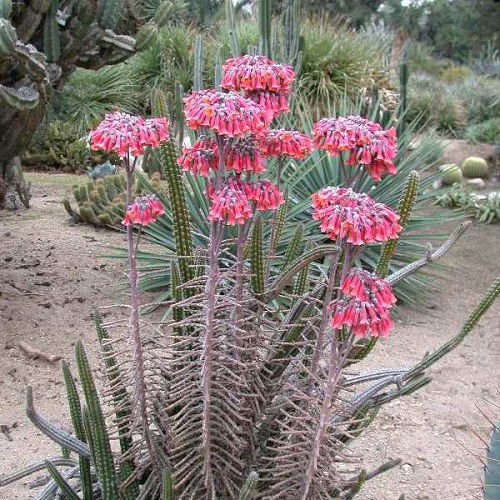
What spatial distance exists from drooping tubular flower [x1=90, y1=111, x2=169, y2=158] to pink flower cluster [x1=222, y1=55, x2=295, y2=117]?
0.82ft

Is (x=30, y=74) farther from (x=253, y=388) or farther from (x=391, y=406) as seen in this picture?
(x=253, y=388)

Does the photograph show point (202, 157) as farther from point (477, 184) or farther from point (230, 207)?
point (477, 184)

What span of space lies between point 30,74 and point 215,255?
12.5 feet

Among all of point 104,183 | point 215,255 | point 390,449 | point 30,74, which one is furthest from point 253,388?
point 104,183

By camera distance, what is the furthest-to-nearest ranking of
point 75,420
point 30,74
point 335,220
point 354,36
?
point 354,36 → point 30,74 → point 75,420 → point 335,220

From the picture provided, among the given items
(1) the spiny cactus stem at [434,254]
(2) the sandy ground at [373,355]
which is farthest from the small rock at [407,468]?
(1) the spiny cactus stem at [434,254]

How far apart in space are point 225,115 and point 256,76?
31cm

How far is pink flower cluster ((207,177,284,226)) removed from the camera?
Result: 1.81 m

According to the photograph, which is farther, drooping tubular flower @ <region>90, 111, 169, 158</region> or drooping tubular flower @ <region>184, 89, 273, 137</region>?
drooping tubular flower @ <region>90, 111, 169, 158</region>

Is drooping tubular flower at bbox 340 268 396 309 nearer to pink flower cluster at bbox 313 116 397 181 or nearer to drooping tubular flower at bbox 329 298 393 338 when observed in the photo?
drooping tubular flower at bbox 329 298 393 338

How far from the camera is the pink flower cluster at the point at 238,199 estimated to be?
5.94 ft

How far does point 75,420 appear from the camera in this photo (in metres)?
2.46

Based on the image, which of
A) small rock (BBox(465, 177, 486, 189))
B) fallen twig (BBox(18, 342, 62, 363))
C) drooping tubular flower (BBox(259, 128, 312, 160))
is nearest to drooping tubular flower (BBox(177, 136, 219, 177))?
drooping tubular flower (BBox(259, 128, 312, 160))

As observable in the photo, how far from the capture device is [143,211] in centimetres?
198
